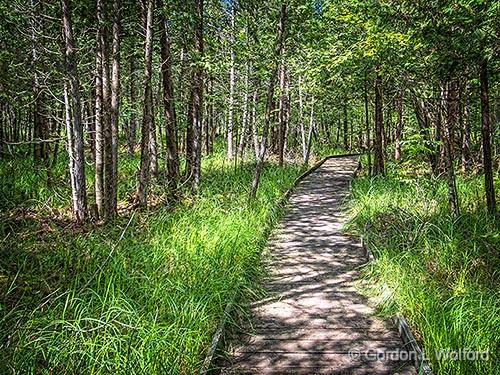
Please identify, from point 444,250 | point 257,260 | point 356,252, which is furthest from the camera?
point 356,252

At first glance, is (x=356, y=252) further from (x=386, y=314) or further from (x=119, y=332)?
(x=119, y=332)

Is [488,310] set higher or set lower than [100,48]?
lower

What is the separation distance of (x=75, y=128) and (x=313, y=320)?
618 centimetres

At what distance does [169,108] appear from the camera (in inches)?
424

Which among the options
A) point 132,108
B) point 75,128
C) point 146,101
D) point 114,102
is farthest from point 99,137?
point 132,108

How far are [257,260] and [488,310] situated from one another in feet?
12.4

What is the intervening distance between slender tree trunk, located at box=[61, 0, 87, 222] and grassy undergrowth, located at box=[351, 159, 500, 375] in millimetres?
6001

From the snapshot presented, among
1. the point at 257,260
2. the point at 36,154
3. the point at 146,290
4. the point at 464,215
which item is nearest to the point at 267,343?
the point at 146,290

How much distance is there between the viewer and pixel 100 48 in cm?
909

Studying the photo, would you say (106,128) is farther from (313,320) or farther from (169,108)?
(313,320)

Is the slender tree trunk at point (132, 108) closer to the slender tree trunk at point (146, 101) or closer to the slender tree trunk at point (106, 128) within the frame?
the slender tree trunk at point (106, 128)

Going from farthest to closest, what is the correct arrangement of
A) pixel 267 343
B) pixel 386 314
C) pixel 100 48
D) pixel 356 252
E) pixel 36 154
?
pixel 36 154
pixel 100 48
pixel 356 252
pixel 386 314
pixel 267 343

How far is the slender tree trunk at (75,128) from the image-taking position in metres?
8.23

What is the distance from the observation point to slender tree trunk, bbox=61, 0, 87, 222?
324 inches
